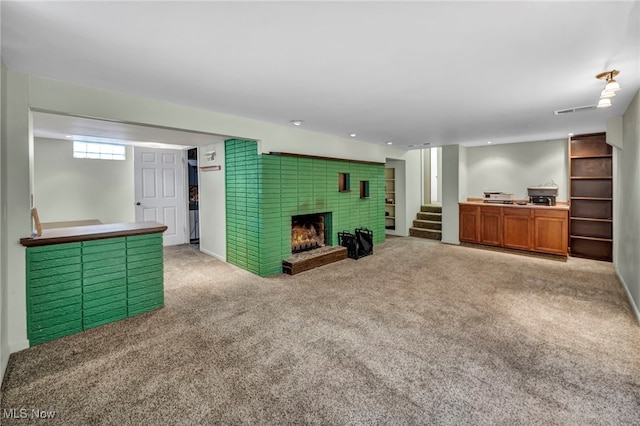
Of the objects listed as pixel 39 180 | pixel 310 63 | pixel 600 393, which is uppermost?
pixel 310 63

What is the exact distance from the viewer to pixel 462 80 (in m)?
2.63

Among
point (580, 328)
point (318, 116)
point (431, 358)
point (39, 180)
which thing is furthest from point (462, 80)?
point (39, 180)

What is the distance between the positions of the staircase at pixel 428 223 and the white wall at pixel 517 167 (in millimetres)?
979

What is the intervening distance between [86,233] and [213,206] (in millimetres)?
2643

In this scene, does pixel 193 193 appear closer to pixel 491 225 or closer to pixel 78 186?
pixel 78 186

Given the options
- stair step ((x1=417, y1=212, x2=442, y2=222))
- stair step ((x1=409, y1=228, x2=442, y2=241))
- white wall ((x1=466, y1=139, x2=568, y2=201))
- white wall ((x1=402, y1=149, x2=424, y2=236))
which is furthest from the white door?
white wall ((x1=466, y1=139, x2=568, y2=201))

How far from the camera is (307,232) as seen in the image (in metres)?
5.43

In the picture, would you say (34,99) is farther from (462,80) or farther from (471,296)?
(471,296)

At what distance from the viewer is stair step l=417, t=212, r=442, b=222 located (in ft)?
25.0

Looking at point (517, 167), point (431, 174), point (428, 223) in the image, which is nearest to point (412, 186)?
point (428, 223)

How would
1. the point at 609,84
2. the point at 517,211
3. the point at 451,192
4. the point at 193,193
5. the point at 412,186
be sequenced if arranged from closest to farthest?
the point at 609,84
the point at 517,211
the point at 451,192
the point at 193,193
the point at 412,186

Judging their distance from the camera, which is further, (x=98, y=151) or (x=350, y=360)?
(x=98, y=151)

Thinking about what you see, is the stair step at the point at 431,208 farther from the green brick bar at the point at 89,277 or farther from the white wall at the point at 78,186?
the white wall at the point at 78,186

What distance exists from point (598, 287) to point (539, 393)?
9.80ft
